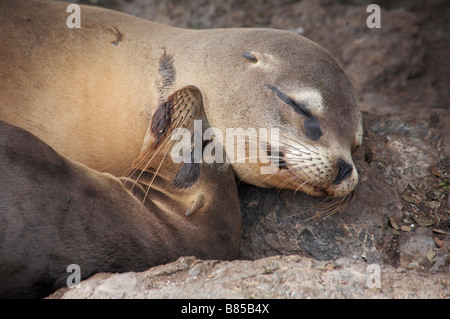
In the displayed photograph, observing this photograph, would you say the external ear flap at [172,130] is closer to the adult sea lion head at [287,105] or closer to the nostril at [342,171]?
the adult sea lion head at [287,105]

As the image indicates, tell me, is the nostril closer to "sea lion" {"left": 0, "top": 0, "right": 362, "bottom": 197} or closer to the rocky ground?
"sea lion" {"left": 0, "top": 0, "right": 362, "bottom": 197}

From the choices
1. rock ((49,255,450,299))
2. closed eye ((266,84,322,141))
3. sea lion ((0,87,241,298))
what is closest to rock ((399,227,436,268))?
rock ((49,255,450,299))

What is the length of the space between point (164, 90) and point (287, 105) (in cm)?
97

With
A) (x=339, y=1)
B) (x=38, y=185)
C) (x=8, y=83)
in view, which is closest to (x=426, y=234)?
(x=38, y=185)

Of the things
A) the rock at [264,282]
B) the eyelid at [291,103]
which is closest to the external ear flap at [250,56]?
the eyelid at [291,103]

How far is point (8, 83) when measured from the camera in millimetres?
3939

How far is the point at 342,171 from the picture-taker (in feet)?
12.7

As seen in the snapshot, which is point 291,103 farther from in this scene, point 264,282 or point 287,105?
point 264,282

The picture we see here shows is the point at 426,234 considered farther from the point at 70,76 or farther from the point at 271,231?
the point at 70,76

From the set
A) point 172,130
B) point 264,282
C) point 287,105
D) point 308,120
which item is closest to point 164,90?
point 172,130

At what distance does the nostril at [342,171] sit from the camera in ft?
12.6

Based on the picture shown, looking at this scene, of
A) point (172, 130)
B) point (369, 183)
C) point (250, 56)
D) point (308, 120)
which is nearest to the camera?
point (308, 120)

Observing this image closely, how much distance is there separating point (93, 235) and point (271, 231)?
158 cm

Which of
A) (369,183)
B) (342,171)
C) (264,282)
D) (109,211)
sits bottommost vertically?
(264,282)
